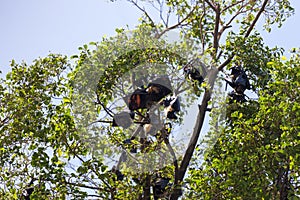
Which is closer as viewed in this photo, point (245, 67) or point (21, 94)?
point (245, 67)

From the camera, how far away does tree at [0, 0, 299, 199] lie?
5160 millimetres

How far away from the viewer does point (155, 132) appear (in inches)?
200

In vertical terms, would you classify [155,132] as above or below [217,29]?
below

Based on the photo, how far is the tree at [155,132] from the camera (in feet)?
16.9

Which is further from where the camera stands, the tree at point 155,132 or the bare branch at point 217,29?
the bare branch at point 217,29

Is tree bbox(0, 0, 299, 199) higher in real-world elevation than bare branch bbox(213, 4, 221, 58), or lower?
lower

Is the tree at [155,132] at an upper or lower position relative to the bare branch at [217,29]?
lower

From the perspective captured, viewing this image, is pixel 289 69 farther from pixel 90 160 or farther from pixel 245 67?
pixel 90 160

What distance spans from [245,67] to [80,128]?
3.18m

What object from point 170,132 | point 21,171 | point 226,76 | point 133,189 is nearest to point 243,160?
point 170,132

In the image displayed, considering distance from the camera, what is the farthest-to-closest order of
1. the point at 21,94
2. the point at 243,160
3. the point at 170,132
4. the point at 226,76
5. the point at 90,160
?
the point at 21,94 < the point at 226,76 < the point at 90,160 < the point at 243,160 < the point at 170,132

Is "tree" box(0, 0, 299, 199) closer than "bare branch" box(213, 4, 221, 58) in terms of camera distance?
Yes

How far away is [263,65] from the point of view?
740 centimetres

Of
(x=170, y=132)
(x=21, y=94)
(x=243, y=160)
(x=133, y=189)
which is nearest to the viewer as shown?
(x=170, y=132)
